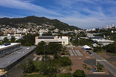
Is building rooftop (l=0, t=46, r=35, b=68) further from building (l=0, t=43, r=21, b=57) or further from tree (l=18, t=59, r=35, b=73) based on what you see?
tree (l=18, t=59, r=35, b=73)

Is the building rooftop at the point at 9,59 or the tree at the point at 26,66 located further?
the building rooftop at the point at 9,59

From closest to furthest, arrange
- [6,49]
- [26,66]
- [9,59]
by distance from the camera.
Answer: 1. [26,66]
2. [9,59]
3. [6,49]

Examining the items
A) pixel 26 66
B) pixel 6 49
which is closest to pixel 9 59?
pixel 6 49

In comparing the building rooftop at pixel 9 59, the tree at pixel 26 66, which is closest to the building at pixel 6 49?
the building rooftop at pixel 9 59

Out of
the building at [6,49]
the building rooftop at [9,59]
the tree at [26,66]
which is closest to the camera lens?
the tree at [26,66]

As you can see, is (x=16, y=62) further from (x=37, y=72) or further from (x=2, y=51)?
(x=37, y=72)

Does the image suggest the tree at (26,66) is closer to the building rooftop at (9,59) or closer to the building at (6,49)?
the building rooftop at (9,59)

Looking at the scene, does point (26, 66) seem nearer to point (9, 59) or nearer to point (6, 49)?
point (9, 59)

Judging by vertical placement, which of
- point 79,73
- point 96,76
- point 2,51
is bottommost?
point 96,76

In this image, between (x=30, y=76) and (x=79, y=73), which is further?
(x=30, y=76)

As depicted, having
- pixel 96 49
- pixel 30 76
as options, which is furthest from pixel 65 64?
pixel 96 49

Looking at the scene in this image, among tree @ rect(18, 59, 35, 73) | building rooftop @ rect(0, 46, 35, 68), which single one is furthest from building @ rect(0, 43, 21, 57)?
tree @ rect(18, 59, 35, 73)
